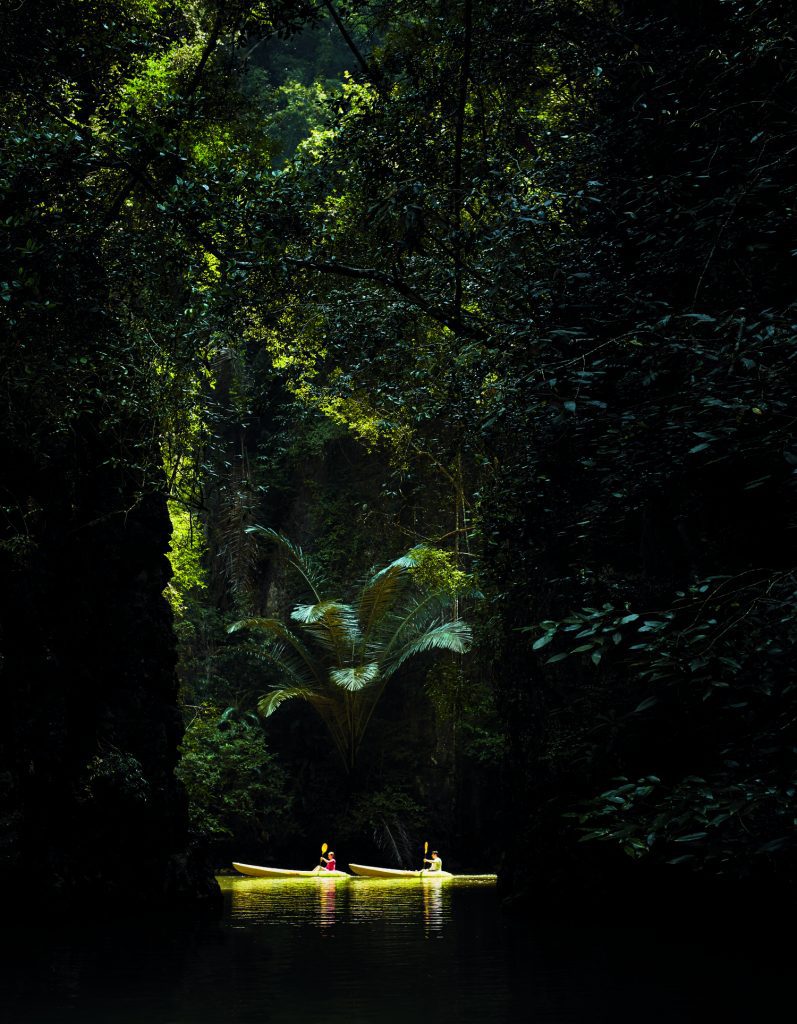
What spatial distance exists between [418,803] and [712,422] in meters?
19.5

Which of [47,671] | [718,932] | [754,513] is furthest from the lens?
[47,671]

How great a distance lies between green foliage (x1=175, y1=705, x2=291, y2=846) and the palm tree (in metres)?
0.97

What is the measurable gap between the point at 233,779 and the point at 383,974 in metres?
15.7

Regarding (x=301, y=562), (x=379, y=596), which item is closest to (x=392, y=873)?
(x=379, y=596)

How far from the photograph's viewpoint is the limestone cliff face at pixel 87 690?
1041 cm

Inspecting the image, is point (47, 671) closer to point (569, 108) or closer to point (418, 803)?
point (569, 108)

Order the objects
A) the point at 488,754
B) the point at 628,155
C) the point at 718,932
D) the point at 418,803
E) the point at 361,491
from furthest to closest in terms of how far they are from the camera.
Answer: the point at 361,491
the point at 418,803
the point at 488,754
the point at 718,932
the point at 628,155

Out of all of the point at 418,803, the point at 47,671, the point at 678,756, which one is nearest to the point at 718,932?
the point at 678,756

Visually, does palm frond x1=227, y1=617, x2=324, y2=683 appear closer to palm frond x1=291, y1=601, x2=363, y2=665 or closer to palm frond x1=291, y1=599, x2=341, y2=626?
palm frond x1=291, y1=601, x2=363, y2=665

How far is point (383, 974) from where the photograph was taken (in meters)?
6.35

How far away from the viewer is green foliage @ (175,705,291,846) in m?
16.8

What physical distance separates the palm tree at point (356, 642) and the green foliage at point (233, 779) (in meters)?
0.97

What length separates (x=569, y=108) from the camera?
10.8m

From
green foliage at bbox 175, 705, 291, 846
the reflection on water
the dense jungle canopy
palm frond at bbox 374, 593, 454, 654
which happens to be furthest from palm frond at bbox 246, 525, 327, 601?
the dense jungle canopy
